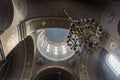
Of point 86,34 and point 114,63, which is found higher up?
point 86,34

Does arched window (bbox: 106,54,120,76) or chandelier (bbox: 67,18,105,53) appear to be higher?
chandelier (bbox: 67,18,105,53)

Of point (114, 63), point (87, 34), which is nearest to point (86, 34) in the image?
point (87, 34)

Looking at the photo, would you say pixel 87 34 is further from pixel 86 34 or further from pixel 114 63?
pixel 114 63

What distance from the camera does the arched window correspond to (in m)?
9.38

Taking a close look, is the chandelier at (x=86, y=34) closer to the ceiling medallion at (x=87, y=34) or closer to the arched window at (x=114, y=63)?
the ceiling medallion at (x=87, y=34)

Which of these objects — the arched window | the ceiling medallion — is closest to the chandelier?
the ceiling medallion

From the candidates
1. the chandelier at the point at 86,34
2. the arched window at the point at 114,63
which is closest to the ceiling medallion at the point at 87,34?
the chandelier at the point at 86,34

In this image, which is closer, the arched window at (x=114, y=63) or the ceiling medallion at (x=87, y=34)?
the ceiling medallion at (x=87, y=34)

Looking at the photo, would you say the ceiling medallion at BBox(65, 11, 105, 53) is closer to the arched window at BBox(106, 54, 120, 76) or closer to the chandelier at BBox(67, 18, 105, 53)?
the chandelier at BBox(67, 18, 105, 53)

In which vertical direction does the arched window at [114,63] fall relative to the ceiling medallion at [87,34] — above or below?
below

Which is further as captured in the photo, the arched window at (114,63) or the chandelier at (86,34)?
the arched window at (114,63)

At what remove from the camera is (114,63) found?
9805 millimetres

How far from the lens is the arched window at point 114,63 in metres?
9.38

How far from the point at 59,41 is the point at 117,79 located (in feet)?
21.7
